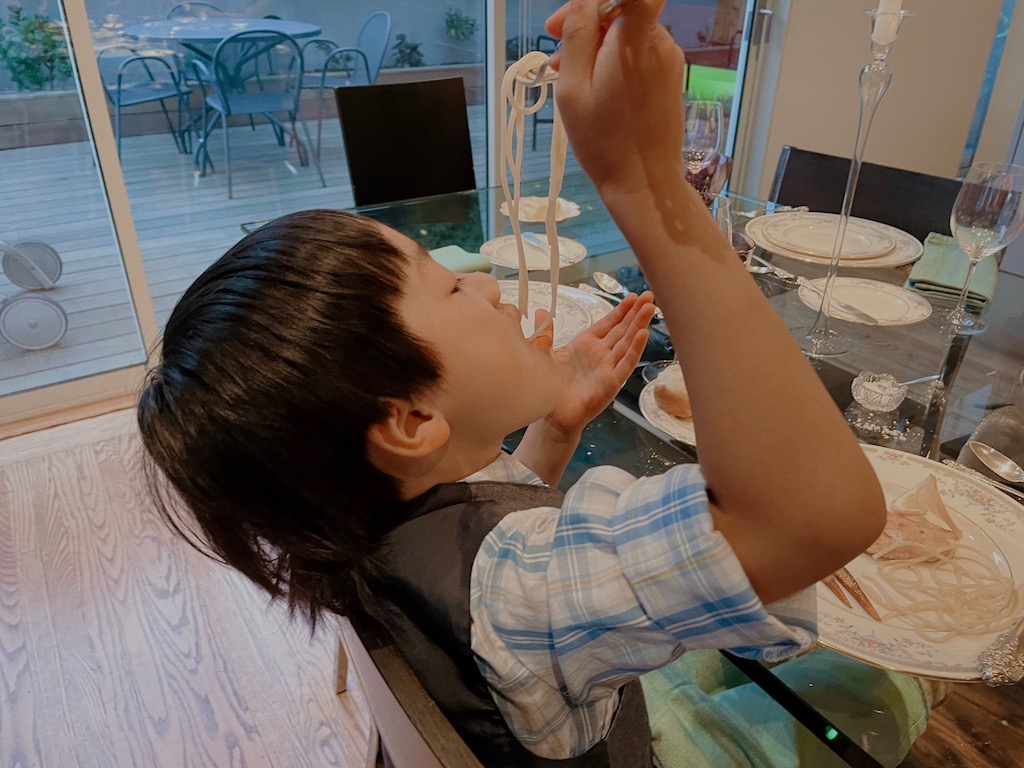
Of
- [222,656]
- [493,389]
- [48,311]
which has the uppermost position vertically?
[493,389]

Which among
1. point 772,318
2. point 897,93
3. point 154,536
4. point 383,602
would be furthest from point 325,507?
point 897,93

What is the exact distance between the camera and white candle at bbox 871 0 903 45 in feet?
3.36

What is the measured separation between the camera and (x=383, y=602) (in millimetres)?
602

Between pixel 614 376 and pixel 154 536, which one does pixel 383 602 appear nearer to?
pixel 614 376

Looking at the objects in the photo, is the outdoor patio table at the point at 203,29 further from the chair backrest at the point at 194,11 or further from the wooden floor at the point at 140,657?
the wooden floor at the point at 140,657

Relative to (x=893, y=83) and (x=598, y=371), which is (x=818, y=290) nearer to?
(x=598, y=371)

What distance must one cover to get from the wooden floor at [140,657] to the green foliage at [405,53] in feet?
6.25

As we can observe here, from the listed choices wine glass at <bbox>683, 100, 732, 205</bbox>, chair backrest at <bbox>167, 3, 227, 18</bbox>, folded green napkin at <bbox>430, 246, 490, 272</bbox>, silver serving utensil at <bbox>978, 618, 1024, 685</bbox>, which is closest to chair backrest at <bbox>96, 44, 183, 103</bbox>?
chair backrest at <bbox>167, 3, 227, 18</bbox>

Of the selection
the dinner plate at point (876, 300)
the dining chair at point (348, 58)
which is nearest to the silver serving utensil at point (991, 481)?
the dinner plate at point (876, 300)

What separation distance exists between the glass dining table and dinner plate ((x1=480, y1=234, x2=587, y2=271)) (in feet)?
0.08

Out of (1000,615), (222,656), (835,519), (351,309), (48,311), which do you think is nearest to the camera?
(835,519)

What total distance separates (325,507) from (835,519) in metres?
0.37

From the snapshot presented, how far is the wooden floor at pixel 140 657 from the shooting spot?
1.34m

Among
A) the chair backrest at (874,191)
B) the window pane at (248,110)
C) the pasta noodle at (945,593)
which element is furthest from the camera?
the window pane at (248,110)
